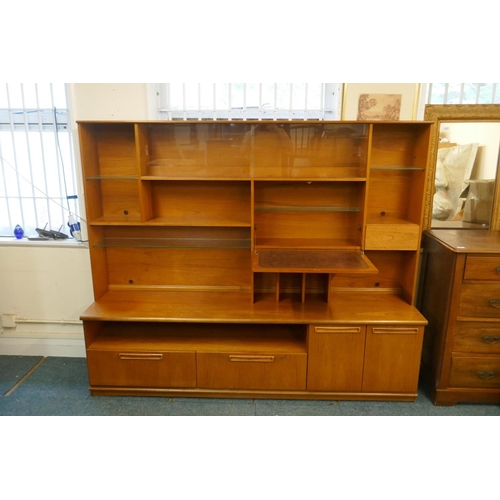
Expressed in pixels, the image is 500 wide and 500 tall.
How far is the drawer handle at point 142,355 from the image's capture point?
228cm

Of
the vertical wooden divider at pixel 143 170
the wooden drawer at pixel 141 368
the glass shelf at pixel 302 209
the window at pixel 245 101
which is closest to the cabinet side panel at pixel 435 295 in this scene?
the glass shelf at pixel 302 209

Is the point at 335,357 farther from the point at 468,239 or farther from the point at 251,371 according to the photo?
the point at 468,239

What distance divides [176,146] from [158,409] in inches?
66.7

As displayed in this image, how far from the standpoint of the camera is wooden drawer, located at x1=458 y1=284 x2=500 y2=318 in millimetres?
2098

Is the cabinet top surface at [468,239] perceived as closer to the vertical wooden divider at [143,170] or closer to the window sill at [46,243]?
the vertical wooden divider at [143,170]

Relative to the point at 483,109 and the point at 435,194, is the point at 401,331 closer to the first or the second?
the point at 435,194

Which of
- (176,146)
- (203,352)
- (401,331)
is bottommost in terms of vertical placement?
(203,352)

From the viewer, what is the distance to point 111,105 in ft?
7.91

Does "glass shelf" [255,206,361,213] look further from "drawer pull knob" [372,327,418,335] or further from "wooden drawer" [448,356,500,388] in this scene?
"wooden drawer" [448,356,500,388]

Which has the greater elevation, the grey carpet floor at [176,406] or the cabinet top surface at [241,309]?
the cabinet top surface at [241,309]

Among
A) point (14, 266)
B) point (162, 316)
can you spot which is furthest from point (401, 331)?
point (14, 266)

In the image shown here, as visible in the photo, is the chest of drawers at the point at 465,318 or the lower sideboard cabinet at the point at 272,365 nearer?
the chest of drawers at the point at 465,318

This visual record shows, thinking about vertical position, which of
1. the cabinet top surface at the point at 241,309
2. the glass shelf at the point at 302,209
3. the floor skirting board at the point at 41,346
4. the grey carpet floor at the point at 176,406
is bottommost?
the grey carpet floor at the point at 176,406

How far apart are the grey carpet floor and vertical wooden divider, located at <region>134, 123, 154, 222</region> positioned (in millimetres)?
1192
